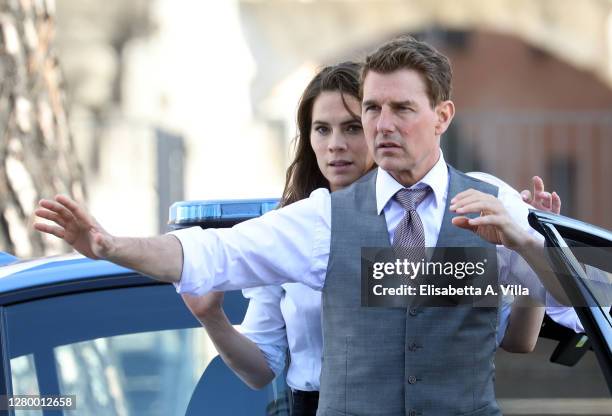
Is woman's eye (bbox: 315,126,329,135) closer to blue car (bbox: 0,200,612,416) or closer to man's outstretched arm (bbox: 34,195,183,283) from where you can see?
blue car (bbox: 0,200,612,416)

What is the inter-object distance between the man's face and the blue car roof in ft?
2.27

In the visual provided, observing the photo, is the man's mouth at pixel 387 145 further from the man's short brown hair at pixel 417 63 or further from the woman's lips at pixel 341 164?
the woman's lips at pixel 341 164

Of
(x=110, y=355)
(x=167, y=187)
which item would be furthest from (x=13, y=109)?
(x=167, y=187)

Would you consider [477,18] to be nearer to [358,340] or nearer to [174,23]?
[174,23]

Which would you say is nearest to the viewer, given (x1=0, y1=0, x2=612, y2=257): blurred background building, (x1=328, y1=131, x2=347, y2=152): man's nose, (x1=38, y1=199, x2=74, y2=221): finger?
(x1=38, y1=199, x2=74, y2=221): finger

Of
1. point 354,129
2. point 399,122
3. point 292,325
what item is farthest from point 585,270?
point 354,129

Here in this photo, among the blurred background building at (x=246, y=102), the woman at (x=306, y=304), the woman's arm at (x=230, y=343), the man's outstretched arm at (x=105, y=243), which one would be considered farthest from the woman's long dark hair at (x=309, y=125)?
the blurred background building at (x=246, y=102)

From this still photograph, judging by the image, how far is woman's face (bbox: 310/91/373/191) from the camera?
2957 mm

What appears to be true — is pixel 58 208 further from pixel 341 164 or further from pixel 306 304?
pixel 341 164

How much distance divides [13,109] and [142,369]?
→ 2965 millimetres

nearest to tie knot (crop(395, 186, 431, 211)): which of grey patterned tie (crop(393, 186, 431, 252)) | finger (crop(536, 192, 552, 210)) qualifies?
grey patterned tie (crop(393, 186, 431, 252))

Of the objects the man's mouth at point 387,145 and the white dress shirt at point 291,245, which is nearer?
the white dress shirt at point 291,245

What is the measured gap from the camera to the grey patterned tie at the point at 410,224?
245 centimetres

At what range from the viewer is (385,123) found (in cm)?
247
